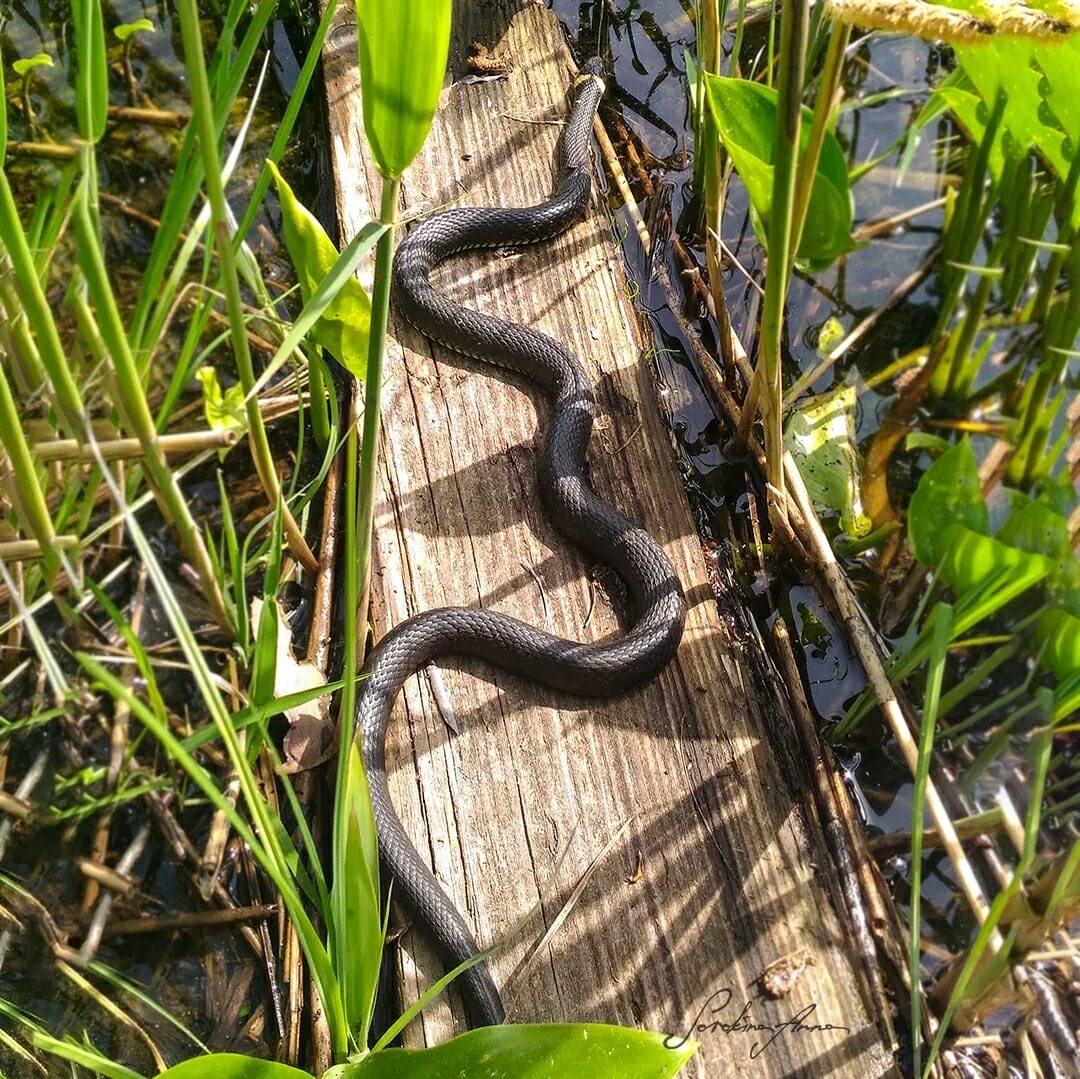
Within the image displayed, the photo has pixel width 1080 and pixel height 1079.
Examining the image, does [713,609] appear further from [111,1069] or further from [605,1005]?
[111,1069]

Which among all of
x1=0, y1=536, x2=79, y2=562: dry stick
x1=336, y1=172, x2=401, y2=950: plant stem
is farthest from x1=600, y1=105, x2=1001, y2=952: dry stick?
x1=0, y1=536, x2=79, y2=562: dry stick

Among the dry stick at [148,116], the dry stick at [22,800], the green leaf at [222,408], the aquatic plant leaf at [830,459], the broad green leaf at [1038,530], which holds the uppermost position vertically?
the dry stick at [148,116]

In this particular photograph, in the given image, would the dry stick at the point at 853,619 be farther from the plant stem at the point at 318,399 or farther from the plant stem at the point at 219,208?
the plant stem at the point at 219,208

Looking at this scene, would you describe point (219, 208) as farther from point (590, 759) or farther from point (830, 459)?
point (830, 459)

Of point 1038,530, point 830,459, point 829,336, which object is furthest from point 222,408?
point 829,336

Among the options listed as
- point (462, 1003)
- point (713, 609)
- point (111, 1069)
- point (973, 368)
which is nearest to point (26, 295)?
point (111, 1069)
